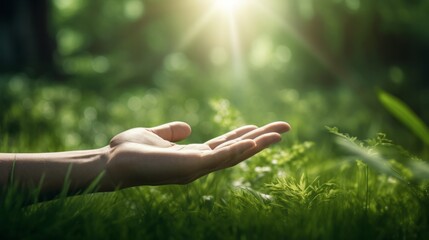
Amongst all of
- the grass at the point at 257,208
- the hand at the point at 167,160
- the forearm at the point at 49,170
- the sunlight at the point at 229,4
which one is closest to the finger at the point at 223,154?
the hand at the point at 167,160

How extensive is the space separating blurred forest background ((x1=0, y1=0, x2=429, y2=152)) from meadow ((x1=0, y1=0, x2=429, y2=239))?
0.06 ft

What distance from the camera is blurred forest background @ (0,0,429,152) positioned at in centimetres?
597

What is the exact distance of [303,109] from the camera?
20.0 ft

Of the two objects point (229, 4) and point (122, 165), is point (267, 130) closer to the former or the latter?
point (122, 165)

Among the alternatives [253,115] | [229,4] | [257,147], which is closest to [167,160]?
[257,147]

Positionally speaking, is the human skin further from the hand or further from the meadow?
the meadow

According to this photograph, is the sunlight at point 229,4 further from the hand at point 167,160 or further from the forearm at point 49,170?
the forearm at point 49,170

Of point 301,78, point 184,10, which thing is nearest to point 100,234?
point 301,78

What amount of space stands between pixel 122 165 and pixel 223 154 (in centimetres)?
45

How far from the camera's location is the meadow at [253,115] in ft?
8.21

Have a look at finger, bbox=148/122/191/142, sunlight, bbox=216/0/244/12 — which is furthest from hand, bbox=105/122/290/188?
sunlight, bbox=216/0/244/12

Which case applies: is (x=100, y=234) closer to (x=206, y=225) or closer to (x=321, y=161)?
(x=206, y=225)

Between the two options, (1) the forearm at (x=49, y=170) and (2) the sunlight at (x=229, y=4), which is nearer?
(1) the forearm at (x=49, y=170)

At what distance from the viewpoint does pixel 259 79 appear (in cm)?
746
